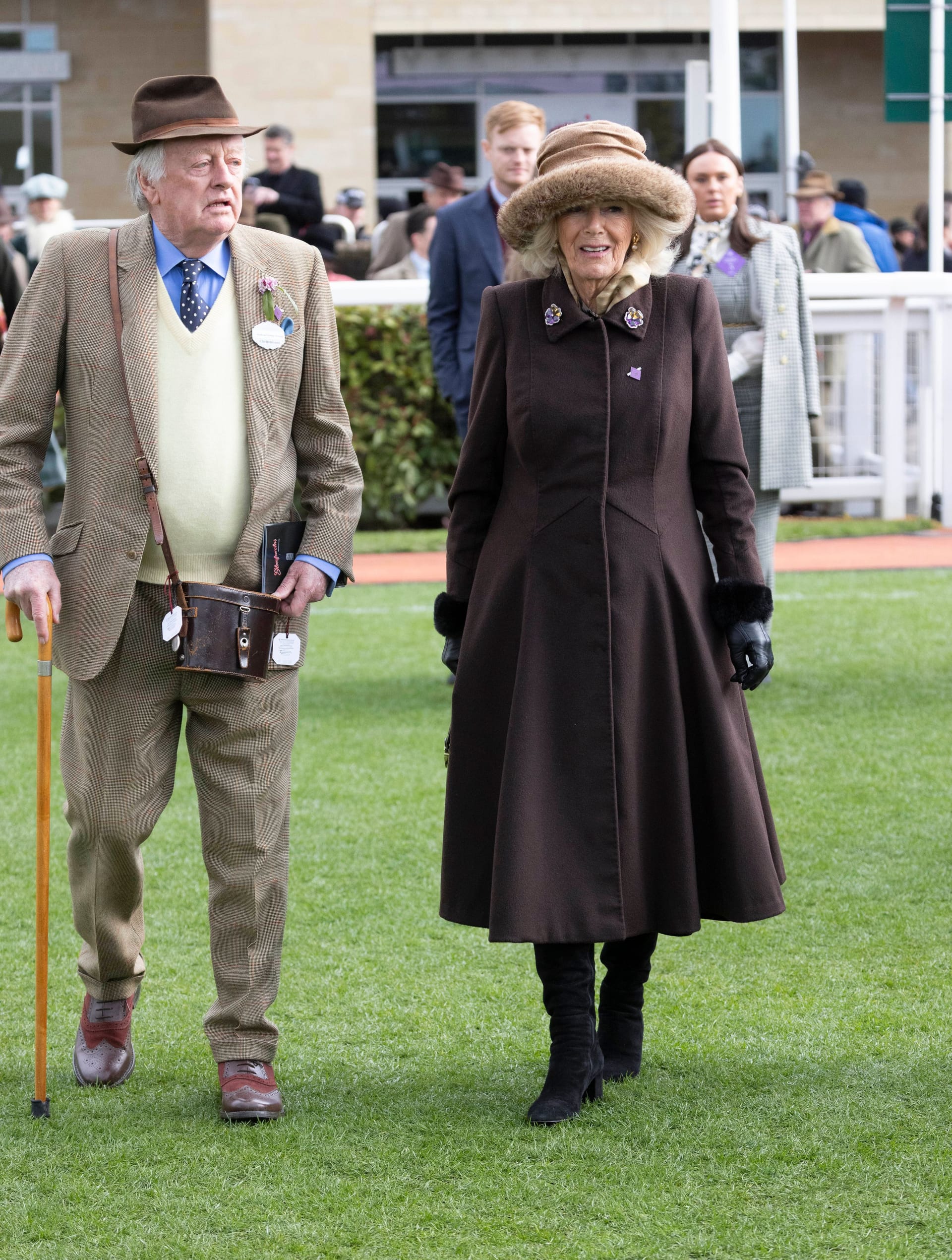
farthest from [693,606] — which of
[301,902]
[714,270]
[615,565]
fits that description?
[714,270]

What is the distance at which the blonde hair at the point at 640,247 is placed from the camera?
3730 millimetres

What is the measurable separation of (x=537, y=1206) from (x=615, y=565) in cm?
123

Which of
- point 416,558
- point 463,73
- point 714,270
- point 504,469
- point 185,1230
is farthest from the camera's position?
point 463,73

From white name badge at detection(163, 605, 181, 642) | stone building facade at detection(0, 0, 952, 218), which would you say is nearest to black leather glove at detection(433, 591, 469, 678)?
white name badge at detection(163, 605, 181, 642)

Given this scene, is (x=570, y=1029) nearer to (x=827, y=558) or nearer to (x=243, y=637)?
(x=243, y=637)

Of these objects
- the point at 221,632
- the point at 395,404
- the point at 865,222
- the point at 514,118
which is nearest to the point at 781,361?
the point at 514,118

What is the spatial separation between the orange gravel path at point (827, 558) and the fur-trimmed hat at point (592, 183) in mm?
7436

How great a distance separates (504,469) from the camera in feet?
12.8

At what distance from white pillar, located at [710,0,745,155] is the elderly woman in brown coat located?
798 centimetres

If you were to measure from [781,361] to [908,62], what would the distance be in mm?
6600

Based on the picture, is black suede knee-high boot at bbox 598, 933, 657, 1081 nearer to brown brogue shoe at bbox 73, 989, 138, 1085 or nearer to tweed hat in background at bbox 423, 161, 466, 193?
brown brogue shoe at bbox 73, 989, 138, 1085

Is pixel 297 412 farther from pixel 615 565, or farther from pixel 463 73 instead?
pixel 463 73

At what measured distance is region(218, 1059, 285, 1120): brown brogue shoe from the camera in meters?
3.71

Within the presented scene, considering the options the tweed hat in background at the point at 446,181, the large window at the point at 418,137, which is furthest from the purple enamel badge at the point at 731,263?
the large window at the point at 418,137
